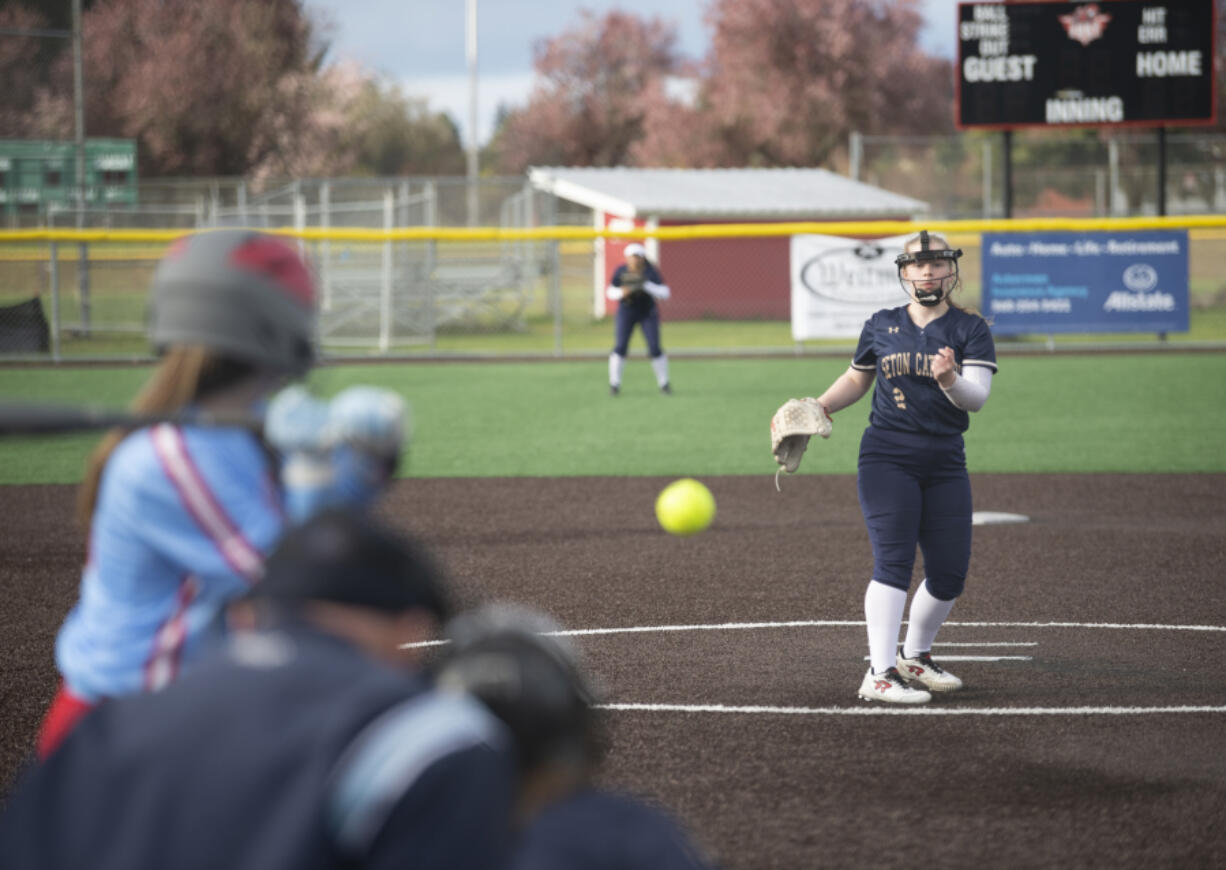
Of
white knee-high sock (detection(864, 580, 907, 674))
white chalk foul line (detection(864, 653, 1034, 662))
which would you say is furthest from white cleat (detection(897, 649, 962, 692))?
white chalk foul line (detection(864, 653, 1034, 662))

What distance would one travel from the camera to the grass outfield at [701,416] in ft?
Answer: 47.2

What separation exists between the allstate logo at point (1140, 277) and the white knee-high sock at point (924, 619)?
19454mm

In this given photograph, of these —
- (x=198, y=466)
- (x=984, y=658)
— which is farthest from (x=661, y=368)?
(x=198, y=466)

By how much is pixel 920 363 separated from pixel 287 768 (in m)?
5.24

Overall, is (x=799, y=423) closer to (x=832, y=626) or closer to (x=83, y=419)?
(x=832, y=626)

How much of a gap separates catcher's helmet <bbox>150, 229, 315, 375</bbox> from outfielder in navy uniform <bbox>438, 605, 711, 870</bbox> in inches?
30.6

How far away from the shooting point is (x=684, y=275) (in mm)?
35844

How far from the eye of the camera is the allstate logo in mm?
24266

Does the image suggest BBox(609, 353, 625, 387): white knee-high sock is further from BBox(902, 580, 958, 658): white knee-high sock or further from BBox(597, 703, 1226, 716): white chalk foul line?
BBox(597, 703, 1226, 716): white chalk foul line

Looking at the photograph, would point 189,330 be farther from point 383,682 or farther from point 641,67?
point 641,67

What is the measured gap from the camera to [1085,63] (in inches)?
989

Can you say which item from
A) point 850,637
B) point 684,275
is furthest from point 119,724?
point 684,275

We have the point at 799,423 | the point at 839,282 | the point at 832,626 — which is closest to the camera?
the point at 799,423

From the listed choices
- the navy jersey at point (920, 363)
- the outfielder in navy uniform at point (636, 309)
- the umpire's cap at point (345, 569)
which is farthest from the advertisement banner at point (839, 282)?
the umpire's cap at point (345, 569)
